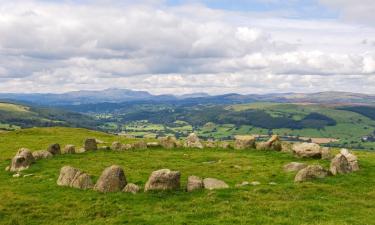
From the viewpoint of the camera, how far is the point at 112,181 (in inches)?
1383

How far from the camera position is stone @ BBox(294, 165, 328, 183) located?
38562 millimetres

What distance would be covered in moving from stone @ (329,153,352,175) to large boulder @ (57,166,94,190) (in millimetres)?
23695

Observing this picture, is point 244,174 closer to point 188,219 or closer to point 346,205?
point 346,205

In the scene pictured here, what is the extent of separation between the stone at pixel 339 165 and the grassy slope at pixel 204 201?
127 centimetres

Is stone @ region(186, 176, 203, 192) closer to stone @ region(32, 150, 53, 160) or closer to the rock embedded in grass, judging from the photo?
stone @ region(32, 150, 53, 160)

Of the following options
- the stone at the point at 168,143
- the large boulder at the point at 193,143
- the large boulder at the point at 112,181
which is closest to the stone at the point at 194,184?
the large boulder at the point at 112,181

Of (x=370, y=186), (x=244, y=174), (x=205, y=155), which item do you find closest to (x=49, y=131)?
(x=205, y=155)

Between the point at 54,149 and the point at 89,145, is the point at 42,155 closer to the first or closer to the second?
the point at 54,149

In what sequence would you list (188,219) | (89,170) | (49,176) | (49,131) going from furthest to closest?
1. (49,131)
2. (89,170)
3. (49,176)
4. (188,219)

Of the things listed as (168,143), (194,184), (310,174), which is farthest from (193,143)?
(194,184)

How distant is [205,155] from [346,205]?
26.7 meters

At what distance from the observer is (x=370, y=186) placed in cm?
3806

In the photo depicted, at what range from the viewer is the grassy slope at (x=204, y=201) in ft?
91.6

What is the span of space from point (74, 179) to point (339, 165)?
26.2 meters
